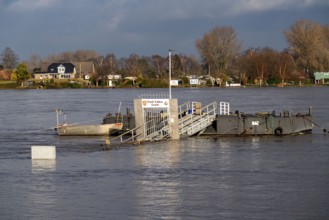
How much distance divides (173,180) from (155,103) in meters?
13.5

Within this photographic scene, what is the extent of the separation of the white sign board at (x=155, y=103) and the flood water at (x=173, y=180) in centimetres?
224

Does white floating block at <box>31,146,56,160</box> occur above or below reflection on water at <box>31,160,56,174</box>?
above

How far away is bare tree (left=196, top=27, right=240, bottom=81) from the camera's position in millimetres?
186500

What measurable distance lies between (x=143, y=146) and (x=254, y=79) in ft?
497

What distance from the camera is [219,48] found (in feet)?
618

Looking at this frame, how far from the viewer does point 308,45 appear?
185 meters

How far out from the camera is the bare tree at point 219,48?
18650 cm

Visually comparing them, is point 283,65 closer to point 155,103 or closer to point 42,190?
point 155,103

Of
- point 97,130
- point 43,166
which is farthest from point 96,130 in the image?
point 43,166

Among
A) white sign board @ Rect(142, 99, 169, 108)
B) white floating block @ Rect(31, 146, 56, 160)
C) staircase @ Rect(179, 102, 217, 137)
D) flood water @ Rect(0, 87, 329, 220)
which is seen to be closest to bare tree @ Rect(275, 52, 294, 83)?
flood water @ Rect(0, 87, 329, 220)

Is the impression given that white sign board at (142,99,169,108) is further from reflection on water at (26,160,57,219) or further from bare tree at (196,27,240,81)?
bare tree at (196,27,240,81)

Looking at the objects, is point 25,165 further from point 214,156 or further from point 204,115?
point 204,115

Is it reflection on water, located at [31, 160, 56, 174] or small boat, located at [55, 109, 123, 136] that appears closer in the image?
reflection on water, located at [31, 160, 56, 174]

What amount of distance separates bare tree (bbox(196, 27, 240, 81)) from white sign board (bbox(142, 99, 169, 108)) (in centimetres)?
14533
